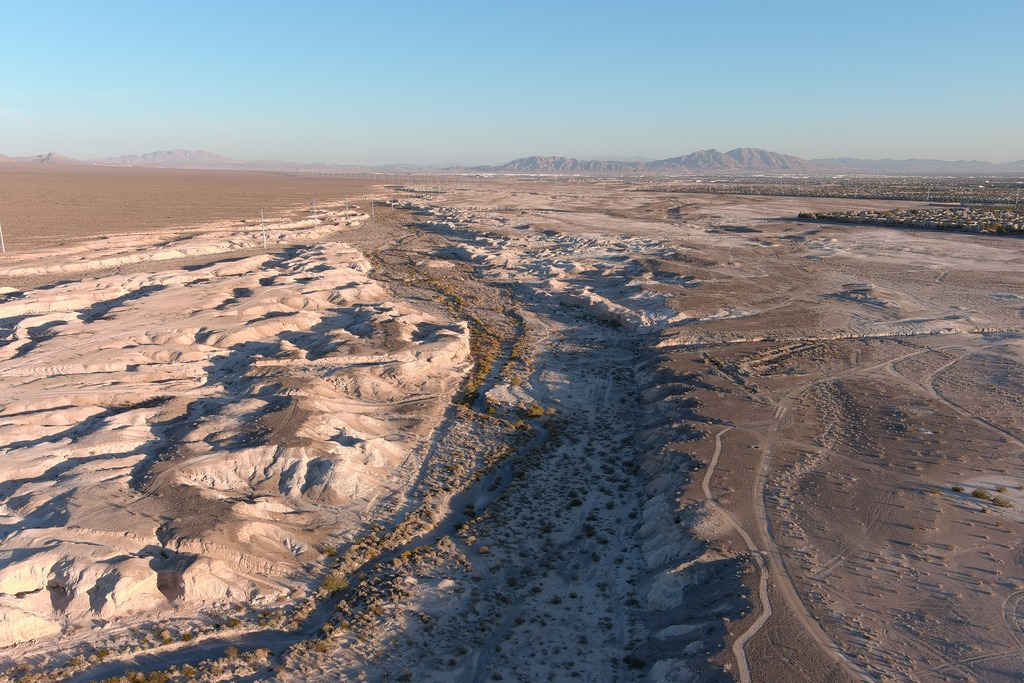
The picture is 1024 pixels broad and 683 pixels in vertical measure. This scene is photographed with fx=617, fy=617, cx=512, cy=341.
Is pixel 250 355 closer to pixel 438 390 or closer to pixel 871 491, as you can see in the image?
pixel 438 390

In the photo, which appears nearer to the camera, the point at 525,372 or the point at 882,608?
the point at 882,608

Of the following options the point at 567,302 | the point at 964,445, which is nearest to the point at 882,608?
the point at 964,445

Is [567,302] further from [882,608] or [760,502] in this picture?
[882,608]

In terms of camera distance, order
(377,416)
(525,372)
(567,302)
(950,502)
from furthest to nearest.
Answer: (567,302)
(525,372)
(377,416)
(950,502)

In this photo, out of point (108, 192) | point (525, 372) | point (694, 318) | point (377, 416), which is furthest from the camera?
point (108, 192)

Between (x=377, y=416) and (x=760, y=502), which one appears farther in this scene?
(x=377, y=416)

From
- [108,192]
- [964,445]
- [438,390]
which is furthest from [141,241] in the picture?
[108,192]
